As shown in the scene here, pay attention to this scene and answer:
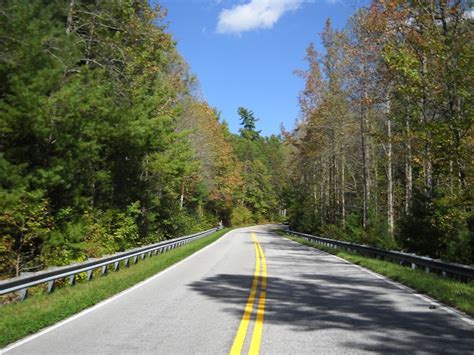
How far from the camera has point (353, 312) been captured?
28.7 ft

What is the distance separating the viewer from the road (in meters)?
6.33

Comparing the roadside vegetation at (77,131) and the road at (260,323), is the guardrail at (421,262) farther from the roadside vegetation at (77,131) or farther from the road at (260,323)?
the roadside vegetation at (77,131)

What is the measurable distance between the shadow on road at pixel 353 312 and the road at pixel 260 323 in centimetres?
2

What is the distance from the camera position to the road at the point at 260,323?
6.33 m

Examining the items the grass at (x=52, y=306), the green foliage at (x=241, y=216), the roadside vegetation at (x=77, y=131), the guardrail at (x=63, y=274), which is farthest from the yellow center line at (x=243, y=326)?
the green foliage at (x=241, y=216)

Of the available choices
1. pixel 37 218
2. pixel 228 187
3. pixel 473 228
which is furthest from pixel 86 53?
pixel 228 187

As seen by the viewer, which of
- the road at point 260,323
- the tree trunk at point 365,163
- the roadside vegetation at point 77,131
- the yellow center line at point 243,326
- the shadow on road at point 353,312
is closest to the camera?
the yellow center line at point 243,326

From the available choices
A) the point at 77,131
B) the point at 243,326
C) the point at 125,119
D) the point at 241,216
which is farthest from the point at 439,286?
the point at 241,216

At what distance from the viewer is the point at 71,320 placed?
8242mm

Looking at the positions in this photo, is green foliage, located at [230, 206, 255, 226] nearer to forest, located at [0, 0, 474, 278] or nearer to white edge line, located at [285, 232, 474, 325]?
forest, located at [0, 0, 474, 278]

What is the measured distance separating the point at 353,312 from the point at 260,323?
6.73 feet

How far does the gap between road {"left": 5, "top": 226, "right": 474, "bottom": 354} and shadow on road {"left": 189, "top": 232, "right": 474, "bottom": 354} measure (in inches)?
0.6

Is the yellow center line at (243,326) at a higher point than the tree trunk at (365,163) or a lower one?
lower

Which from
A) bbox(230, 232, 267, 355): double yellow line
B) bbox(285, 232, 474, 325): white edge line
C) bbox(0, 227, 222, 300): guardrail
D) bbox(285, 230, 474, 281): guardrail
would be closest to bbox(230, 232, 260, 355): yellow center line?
bbox(230, 232, 267, 355): double yellow line
